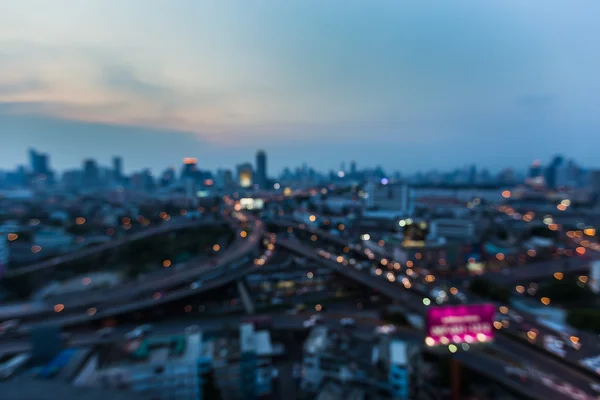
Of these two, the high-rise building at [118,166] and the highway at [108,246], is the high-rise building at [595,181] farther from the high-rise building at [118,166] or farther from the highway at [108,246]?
the high-rise building at [118,166]

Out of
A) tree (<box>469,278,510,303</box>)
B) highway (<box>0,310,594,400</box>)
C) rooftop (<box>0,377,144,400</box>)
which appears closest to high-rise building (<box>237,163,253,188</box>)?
highway (<box>0,310,594,400</box>)

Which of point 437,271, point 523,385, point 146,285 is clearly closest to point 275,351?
point 523,385

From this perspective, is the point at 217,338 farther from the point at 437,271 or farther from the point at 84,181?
the point at 84,181

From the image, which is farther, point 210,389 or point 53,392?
point 210,389

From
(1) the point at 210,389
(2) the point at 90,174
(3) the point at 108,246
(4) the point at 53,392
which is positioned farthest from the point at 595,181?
(2) the point at 90,174

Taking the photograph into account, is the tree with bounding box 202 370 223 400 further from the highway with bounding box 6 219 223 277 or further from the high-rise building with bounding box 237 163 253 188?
the high-rise building with bounding box 237 163 253 188

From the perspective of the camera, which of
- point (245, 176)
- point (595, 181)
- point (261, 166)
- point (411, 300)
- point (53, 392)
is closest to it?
point (53, 392)

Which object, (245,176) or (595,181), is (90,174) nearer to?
(245,176)

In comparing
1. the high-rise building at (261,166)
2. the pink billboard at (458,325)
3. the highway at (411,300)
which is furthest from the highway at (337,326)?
the high-rise building at (261,166)
